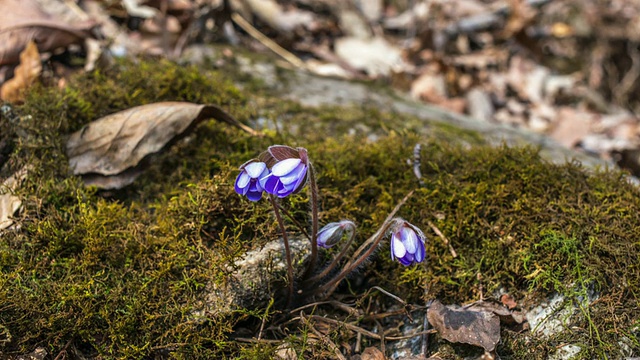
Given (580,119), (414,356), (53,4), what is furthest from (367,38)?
(414,356)

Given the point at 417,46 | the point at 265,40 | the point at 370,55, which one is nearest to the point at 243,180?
the point at 265,40

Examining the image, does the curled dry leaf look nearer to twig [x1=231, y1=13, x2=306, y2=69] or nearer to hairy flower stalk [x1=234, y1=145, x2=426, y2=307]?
hairy flower stalk [x1=234, y1=145, x2=426, y2=307]

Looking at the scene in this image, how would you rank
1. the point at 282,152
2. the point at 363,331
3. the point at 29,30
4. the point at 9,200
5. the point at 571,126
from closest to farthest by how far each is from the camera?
1. the point at 282,152
2. the point at 363,331
3. the point at 9,200
4. the point at 29,30
5. the point at 571,126

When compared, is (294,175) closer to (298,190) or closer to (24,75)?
(298,190)

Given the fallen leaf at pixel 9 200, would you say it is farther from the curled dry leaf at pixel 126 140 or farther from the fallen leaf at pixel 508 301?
the fallen leaf at pixel 508 301

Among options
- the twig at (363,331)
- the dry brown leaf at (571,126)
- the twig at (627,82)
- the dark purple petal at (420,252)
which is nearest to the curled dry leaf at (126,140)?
the twig at (363,331)
